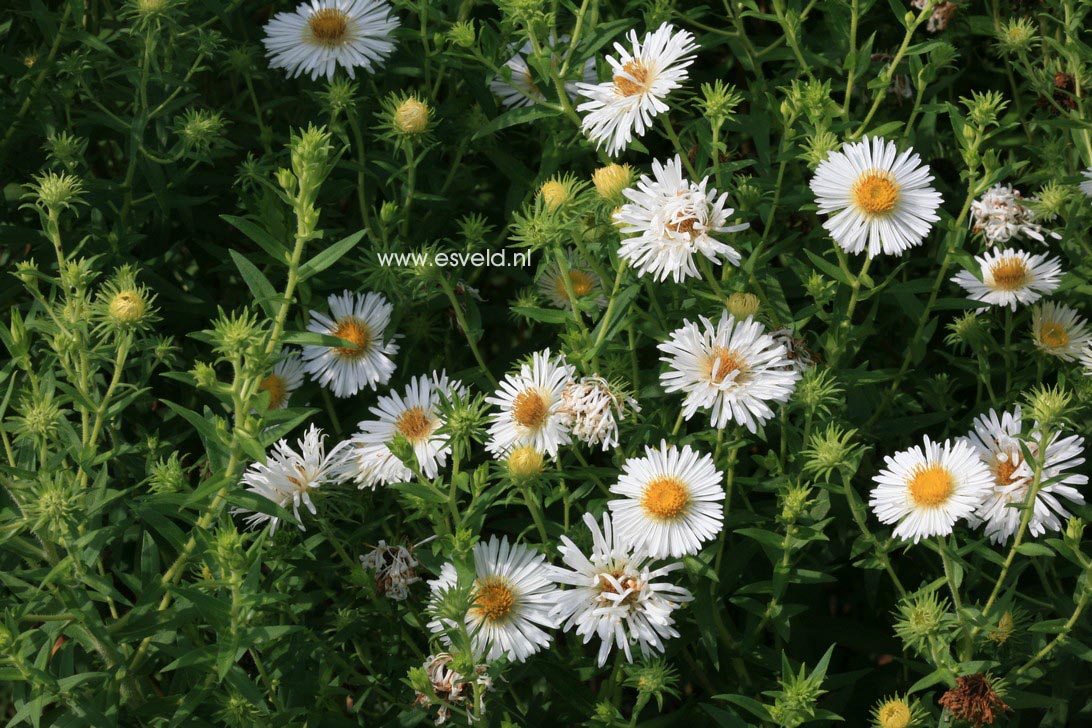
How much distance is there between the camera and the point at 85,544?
6.11 feet

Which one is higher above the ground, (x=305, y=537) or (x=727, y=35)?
(x=727, y=35)

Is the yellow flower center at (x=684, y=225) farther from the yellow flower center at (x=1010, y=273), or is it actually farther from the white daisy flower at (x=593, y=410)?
the yellow flower center at (x=1010, y=273)

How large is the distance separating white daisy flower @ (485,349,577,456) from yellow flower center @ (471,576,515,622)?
209mm

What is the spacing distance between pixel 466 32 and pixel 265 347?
2.54 feet

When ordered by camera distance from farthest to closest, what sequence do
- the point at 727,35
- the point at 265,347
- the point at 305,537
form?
the point at 727,35 < the point at 305,537 < the point at 265,347

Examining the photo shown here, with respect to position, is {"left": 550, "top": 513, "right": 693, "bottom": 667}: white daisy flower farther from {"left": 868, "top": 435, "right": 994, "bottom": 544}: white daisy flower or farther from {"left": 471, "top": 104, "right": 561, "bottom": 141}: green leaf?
{"left": 471, "top": 104, "right": 561, "bottom": 141}: green leaf

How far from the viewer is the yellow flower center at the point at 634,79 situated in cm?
204

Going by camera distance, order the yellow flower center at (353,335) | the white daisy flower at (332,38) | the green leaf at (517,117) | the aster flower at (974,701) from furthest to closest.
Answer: the white daisy flower at (332,38), the yellow flower center at (353,335), the green leaf at (517,117), the aster flower at (974,701)

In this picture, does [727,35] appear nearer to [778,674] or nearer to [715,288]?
[715,288]

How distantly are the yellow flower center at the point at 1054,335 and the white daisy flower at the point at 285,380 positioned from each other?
1387 mm

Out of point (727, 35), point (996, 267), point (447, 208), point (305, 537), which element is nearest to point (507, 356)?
point (447, 208)

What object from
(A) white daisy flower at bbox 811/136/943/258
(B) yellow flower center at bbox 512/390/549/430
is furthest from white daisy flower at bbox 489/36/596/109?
(B) yellow flower center at bbox 512/390/549/430

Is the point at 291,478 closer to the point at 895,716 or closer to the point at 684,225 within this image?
the point at 684,225

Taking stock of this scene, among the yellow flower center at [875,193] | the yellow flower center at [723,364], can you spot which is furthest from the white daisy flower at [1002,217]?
the yellow flower center at [723,364]
